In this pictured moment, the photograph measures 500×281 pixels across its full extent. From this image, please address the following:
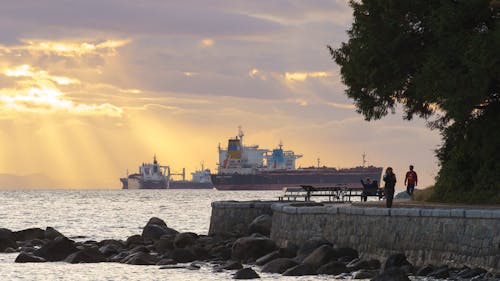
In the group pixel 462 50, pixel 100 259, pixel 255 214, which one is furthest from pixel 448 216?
pixel 255 214

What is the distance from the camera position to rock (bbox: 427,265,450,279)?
2623 cm

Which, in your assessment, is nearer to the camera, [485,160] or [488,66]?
[488,66]

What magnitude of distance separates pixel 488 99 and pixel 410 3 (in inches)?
170

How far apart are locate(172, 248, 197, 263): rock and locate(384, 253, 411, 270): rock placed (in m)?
8.78

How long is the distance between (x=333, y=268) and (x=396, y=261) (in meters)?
1.86

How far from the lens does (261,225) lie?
40.0m

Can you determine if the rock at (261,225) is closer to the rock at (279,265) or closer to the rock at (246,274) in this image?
the rock at (279,265)

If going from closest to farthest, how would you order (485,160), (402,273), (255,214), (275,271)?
1. (402,273)
2. (275,271)
3. (485,160)
4. (255,214)

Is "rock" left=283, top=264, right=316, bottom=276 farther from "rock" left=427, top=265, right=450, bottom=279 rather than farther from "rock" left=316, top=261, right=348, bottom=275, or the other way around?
"rock" left=427, top=265, right=450, bottom=279

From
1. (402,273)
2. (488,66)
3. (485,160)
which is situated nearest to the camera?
(402,273)

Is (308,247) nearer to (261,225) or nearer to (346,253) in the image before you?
(346,253)

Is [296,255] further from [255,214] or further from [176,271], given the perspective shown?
[255,214]

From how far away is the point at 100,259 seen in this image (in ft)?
117

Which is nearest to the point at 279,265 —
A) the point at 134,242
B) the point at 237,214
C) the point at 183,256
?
the point at 183,256
